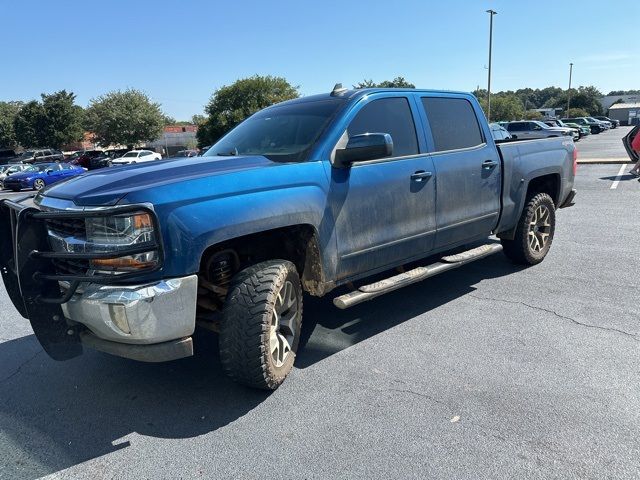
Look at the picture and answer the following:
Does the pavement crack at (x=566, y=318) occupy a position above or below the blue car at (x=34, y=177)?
above

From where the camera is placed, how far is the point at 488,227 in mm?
5098

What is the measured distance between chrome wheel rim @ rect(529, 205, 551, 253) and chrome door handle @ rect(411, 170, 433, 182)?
208 centimetres

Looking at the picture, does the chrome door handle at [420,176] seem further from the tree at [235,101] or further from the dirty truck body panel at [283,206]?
the tree at [235,101]

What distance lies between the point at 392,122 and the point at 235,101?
46.9 meters

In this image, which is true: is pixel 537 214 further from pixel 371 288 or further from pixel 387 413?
pixel 387 413

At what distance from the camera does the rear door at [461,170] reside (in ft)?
14.7

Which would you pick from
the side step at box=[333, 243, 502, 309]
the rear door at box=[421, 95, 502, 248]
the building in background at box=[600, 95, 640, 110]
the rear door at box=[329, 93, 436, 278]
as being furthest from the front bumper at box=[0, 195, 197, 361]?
the building in background at box=[600, 95, 640, 110]

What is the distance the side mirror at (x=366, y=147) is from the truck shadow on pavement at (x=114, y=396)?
60.1 inches

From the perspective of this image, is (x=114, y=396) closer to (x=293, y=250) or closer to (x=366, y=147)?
(x=293, y=250)

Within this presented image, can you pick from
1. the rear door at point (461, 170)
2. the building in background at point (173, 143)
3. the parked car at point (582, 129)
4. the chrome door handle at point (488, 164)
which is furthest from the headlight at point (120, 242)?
the building in background at point (173, 143)

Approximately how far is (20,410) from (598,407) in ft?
12.1

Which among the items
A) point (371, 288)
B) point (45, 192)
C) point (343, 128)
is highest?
point (343, 128)

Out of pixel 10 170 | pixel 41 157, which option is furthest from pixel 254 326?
pixel 41 157

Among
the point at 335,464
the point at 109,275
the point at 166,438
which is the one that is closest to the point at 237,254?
the point at 109,275
